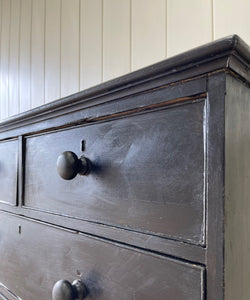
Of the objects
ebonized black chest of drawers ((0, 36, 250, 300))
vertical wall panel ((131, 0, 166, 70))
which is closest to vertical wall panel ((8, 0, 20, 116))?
vertical wall panel ((131, 0, 166, 70))

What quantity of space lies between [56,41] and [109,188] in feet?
2.89

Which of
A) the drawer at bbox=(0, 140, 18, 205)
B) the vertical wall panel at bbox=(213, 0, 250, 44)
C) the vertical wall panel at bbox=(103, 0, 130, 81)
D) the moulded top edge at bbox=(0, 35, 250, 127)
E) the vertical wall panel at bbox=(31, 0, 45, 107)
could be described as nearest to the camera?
the moulded top edge at bbox=(0, 35, 250, 127)

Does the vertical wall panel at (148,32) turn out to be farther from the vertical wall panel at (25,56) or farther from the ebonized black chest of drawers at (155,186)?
the vertical wall panel at (25,56)

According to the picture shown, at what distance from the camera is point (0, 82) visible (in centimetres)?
148

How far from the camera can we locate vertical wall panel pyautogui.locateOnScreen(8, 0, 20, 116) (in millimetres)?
1320

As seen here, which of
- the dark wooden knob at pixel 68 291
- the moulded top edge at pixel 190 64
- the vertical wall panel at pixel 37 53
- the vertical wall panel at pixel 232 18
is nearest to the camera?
the moulded top edge at pixel 190 64

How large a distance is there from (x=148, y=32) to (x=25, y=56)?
76cm

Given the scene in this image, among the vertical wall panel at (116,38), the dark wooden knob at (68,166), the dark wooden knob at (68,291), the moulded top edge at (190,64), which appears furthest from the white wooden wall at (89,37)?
the dark wooden knob at (68,291)

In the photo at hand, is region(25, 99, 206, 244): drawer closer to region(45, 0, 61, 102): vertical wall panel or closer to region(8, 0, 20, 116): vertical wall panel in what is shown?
region(45, 0, 61, 102): vertical wall panel

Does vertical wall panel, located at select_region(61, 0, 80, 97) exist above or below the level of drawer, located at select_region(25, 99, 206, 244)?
above

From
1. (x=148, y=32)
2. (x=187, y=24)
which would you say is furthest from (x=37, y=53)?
(x=187, y=24)

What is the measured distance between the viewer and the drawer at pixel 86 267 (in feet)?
1.10

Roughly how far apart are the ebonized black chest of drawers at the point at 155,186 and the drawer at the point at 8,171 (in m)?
0.16

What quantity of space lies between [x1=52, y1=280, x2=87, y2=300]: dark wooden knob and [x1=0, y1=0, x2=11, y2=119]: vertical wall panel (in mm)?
1204
